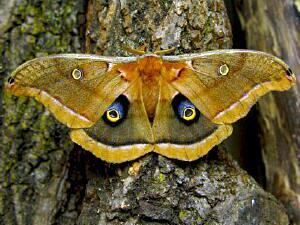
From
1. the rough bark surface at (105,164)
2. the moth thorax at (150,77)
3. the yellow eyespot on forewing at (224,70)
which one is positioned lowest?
the rough bark surface at (105,164)

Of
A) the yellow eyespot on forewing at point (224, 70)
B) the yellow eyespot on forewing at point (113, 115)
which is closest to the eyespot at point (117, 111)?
the yellow eyespot on forewing at point (113, 115)

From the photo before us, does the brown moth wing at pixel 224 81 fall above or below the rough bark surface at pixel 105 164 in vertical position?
above

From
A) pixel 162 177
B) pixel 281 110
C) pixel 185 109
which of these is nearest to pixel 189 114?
pixel 185 109

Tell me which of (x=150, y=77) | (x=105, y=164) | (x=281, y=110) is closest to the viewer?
(x=150, y=77)

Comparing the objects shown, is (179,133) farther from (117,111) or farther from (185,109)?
(117,111)

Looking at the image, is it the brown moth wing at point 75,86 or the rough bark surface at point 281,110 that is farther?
the rough bark surface at point 281,110

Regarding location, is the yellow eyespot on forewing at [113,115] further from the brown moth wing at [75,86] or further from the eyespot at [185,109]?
the eyespot at [185,109]

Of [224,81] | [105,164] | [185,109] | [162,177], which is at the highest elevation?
[224,81]
